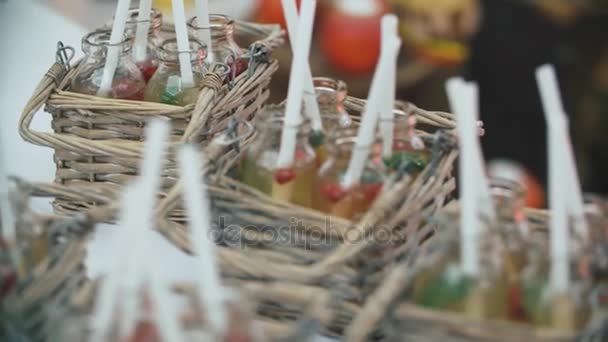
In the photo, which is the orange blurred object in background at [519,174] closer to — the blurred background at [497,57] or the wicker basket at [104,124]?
the blurred background at [497,57]

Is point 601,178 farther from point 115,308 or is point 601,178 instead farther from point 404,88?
point 115,308

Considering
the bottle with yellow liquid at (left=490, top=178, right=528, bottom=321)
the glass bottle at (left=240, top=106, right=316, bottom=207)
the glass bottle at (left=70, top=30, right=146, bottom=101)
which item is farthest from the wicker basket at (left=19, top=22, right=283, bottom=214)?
the bottle with yellow liquid at (left=490, top=178, right=528, bottom=321)

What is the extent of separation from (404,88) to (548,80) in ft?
4.59

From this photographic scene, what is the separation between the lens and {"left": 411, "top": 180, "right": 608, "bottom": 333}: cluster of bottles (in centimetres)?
67

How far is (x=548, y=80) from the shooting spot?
0.69 m

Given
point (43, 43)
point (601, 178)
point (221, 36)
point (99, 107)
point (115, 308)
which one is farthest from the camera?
point (601, 178)

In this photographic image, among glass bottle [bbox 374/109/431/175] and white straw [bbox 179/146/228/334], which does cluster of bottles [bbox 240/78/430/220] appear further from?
white straw [bbox 179/146/228/334]

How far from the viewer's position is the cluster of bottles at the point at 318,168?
0.84m

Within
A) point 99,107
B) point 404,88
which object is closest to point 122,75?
point 99,107

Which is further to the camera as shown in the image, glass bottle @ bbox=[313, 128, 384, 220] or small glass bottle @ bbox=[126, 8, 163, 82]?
small glass bottle @ bbox=[126, 8, 163, 82]

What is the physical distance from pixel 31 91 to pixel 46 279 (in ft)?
2.39

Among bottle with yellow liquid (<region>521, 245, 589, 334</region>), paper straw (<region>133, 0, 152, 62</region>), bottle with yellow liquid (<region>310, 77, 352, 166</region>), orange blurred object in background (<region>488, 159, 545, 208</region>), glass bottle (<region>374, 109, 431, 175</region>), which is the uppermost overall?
orange blurred object in background (<region>488, 159, 545, 208</region>)

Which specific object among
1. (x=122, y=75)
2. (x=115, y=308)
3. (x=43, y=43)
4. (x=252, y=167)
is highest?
(x=43, y=43)

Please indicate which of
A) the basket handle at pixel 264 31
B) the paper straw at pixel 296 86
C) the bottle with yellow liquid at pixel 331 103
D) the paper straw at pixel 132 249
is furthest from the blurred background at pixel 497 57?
the paper straw at pixel 132 249
